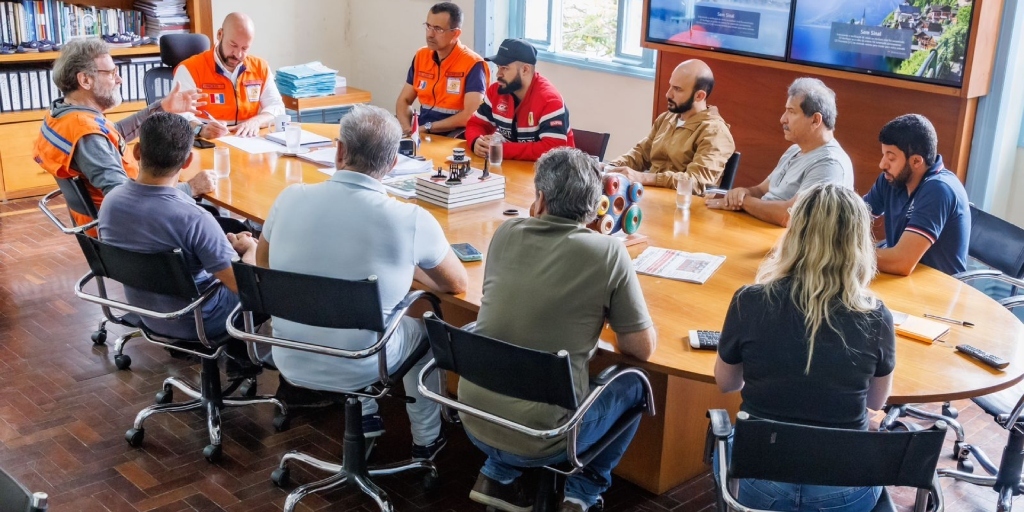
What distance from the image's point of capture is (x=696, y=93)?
15.8ft

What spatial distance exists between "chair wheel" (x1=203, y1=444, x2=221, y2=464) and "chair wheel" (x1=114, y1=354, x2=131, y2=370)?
0.99 meters

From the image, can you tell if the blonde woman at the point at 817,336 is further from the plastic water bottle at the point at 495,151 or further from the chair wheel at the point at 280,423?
the plastic water bottle at the point at 495,151

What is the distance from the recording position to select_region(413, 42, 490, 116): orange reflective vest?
6039 mm

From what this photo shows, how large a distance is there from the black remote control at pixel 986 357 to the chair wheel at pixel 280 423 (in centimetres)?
249

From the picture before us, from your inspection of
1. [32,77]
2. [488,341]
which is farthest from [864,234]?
[32,77]

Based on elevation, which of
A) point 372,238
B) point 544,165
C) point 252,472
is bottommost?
point 252,472

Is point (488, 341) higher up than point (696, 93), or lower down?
lower down

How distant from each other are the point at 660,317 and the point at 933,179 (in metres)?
1.36

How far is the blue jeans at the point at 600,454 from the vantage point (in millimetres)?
2893

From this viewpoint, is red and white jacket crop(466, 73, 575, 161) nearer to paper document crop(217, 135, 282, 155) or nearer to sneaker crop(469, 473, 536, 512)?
paper document crop(217, 135, 282, 155)

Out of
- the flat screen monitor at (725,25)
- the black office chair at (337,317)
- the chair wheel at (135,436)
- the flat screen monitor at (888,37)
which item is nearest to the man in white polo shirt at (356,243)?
the black office chair at (337,317)

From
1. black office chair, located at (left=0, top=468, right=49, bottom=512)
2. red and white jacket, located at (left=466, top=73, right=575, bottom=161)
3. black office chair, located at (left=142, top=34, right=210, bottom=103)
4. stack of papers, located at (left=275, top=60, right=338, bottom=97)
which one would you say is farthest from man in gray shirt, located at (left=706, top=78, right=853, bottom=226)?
stack of papers, located at (left=275, top=60, right=338, bottom=97)

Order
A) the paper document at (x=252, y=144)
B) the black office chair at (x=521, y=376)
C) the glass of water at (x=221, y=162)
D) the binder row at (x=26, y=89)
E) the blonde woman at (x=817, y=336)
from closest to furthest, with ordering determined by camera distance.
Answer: the blonde woman at (x=817, y=336)
the black office chair at (x=521, y=376)
the glass of water at (x=221, y=162)
the paper document at (x=252, y=144)
the binder row at (x=26, y=89)

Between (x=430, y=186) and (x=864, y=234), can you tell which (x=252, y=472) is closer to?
(x=430, y=186)
